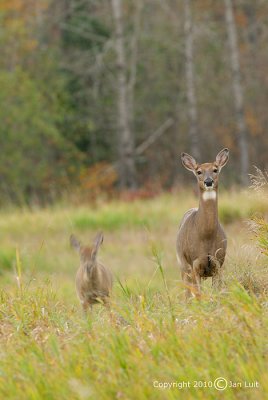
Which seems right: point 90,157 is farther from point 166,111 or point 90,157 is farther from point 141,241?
point 141,241

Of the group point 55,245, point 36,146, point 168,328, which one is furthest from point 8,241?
point 36,146

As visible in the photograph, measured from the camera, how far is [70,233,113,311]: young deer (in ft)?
28.9

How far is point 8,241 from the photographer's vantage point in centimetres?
1769

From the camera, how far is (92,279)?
894cm

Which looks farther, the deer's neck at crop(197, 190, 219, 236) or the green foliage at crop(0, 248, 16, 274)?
the green foliage at crop(0, 248, 16, 274)

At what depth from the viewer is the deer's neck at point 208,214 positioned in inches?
300

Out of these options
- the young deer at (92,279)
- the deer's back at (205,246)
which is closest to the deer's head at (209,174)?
the deer's back at (205,246)

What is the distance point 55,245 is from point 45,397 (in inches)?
487

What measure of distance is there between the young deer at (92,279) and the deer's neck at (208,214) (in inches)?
55.5

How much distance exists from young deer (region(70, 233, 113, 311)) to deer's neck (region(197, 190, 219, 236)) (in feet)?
4.63

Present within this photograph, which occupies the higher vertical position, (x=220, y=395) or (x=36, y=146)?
(x=220, y=395)

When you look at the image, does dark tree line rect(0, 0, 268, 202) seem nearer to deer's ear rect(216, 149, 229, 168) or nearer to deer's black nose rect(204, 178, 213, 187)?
deer's ear rect(216, 149, 229, 168)

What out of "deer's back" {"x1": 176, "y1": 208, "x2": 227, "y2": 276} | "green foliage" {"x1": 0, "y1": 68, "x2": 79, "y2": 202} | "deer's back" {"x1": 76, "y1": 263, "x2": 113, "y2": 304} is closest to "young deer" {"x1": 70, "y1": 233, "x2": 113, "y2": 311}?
"deer's back" {"x1": 76, "y1": 263, "x2": 113, "y2": 304}

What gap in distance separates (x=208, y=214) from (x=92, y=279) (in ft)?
5.54
